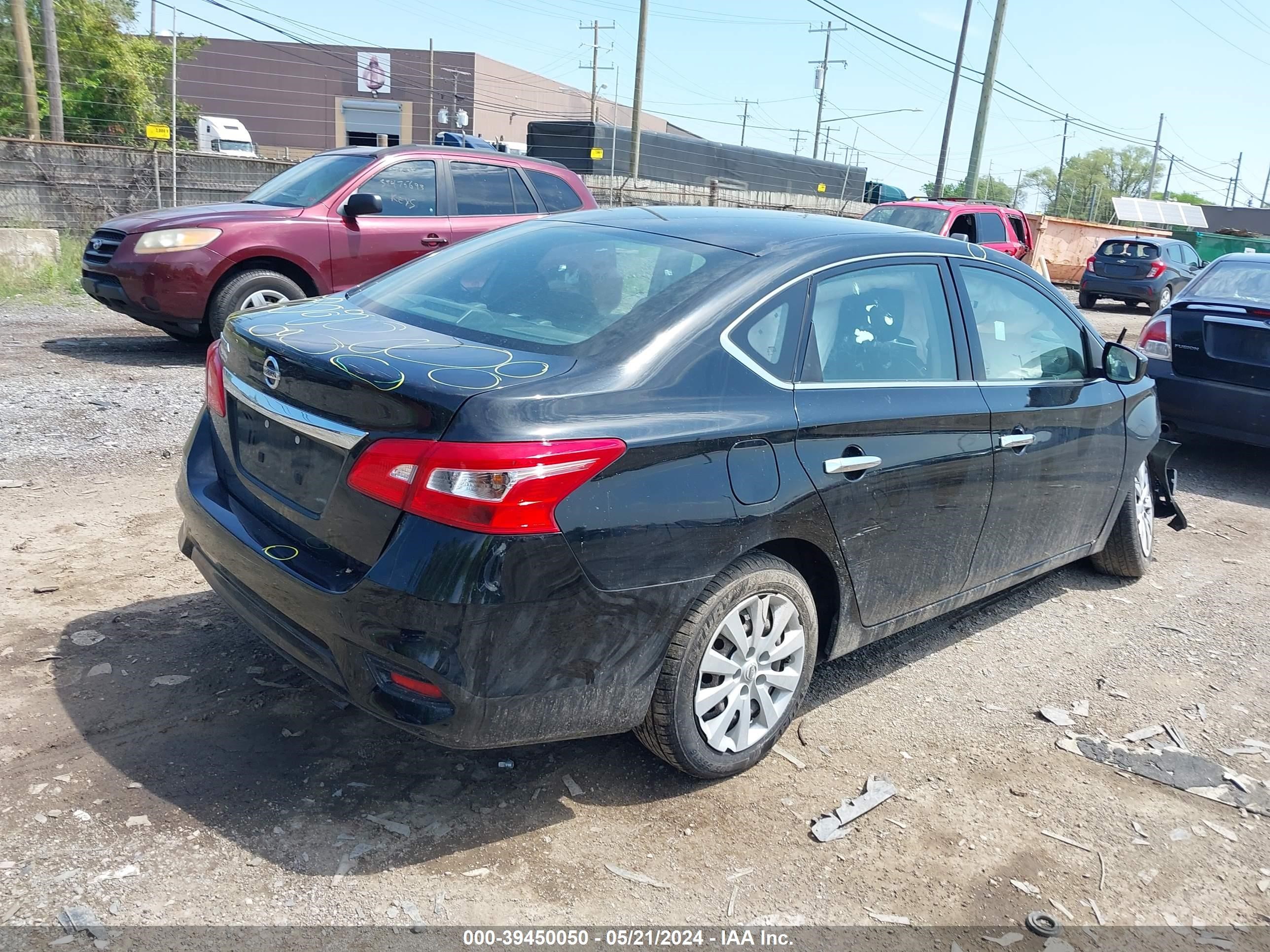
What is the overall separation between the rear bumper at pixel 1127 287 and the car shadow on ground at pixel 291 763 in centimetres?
1903

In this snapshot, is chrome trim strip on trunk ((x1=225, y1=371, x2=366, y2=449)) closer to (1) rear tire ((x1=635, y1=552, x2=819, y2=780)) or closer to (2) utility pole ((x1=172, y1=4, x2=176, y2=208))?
(1) rear tire ((x1=635, y1=552, x2=819, y2=780))

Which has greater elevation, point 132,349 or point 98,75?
point 98,75

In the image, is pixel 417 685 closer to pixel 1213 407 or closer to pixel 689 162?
pixel 1213 407

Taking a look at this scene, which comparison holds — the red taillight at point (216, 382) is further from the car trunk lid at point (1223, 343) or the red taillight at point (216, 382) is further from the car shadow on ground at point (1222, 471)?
the car trunk lid at point (1223, 343)

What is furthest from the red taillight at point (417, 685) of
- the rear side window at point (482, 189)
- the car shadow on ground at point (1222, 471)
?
the rear side window at point (482, 189)

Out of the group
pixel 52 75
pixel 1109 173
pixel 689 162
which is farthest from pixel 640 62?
pixel 1109 173

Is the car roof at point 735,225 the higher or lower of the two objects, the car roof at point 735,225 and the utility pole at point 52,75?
the lower

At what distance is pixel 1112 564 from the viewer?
17.5 ft

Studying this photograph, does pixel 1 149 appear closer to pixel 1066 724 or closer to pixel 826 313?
pixel 826 313

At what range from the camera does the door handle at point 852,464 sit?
325 cm

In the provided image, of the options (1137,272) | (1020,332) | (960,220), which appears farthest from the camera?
(1137,272)

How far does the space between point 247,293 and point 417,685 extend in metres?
6.48

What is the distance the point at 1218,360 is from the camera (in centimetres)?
728

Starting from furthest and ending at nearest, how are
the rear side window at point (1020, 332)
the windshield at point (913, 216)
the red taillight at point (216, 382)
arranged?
the windshield at point (913, 216), the rear side window at point (1020, 332), the red taillight at point (216, 382)
